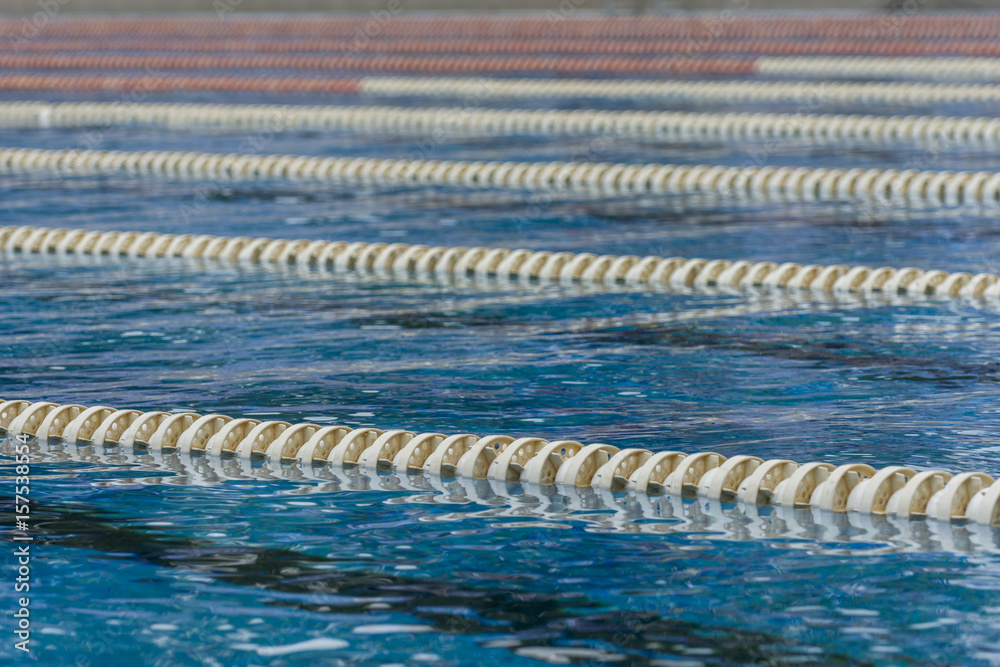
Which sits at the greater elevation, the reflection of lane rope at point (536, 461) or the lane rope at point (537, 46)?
the lane rope at point (537, 46)

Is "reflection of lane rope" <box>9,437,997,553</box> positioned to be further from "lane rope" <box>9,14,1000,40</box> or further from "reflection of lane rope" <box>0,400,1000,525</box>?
"lane rope" <box>9,14,1000,40</box>

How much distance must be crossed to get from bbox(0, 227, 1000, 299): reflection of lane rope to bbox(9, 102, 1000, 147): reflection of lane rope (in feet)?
15.8

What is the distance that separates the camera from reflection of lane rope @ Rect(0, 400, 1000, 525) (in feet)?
15.1

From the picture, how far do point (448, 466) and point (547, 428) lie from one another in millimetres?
539

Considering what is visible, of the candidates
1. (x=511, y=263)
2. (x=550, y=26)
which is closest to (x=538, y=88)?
(x=550, y=26)

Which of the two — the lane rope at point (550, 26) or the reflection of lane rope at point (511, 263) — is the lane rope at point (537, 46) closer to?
the lane rope at point (550, 26)

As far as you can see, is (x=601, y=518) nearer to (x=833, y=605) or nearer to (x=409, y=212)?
(x=833, y=605)

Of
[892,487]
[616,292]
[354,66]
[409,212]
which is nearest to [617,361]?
[616,292]

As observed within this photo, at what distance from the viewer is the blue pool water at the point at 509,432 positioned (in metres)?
3.84

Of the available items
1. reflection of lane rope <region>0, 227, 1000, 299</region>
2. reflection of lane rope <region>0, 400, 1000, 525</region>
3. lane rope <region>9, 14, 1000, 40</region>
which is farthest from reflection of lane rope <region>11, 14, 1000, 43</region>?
reflection of lane rope <region>0, 400, 1000, 525</region>

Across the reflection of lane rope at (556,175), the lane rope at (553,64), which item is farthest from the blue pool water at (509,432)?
the lane rope at (553,64)

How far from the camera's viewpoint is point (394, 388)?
618 cm

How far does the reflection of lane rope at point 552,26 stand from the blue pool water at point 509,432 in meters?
10.0

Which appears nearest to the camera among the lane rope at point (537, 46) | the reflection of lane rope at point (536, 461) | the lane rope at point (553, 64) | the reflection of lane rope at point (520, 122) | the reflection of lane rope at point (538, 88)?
the reflection of lane rope at point (536, 461)
